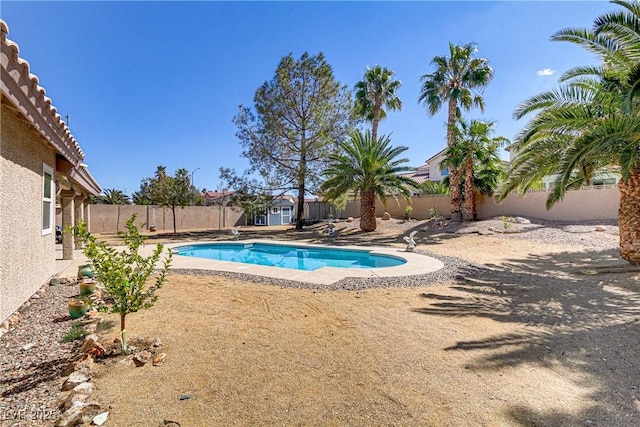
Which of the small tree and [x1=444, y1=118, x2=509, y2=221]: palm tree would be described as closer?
the small tree

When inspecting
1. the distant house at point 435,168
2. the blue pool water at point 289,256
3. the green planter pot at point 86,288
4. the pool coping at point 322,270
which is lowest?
the blue pool water at point 289,256

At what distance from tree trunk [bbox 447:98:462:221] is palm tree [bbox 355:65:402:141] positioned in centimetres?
712

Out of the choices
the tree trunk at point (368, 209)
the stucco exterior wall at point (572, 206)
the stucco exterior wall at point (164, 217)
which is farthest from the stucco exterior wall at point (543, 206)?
the stucco exterior wall at point (164, 217)

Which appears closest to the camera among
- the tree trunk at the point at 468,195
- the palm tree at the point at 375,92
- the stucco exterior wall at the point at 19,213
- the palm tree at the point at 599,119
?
the stucco exterior wall at the point at 19,213

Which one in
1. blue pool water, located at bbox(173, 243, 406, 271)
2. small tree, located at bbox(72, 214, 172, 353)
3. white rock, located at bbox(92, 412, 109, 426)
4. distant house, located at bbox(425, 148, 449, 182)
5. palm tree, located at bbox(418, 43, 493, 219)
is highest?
palm tree, located at bbox(418, 43, 493, 219)

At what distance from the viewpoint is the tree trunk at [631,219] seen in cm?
812

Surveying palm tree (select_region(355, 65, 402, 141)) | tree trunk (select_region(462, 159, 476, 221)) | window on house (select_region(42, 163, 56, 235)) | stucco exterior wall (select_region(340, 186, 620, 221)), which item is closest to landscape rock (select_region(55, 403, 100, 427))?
window on house (select_region(42, 163, 56, 235))

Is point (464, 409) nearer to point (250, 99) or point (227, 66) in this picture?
point (227, 66)

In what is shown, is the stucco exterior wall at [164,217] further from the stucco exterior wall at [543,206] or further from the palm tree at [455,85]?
the palm tree at [455,85]

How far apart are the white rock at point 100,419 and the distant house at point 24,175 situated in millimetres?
3093

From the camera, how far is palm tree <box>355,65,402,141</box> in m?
25.8

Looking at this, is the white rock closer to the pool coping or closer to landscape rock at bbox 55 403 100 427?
landscape rock at bbox 55 403 100 427

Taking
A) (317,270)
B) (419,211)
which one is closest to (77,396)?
(317,270)

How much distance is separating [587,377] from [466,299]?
2.89 metres
